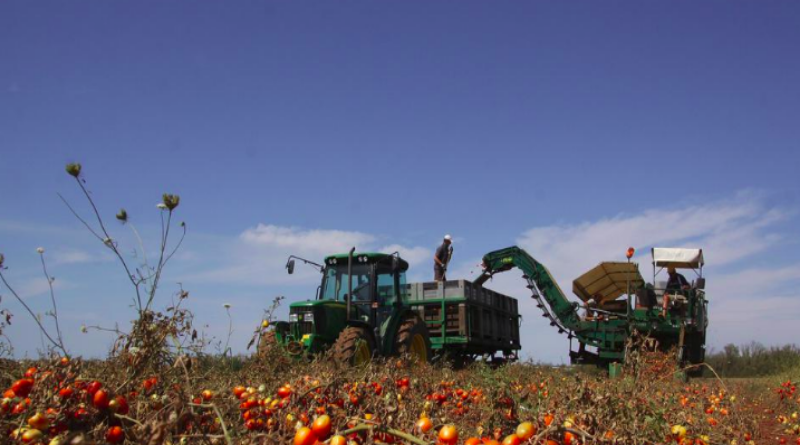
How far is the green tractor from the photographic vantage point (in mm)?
9406

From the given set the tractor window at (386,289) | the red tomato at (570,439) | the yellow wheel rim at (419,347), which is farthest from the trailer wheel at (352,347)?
the red tomato at (570,439)

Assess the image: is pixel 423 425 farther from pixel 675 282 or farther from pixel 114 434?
pixel 675 282

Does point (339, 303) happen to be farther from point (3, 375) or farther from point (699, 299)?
point (699, 299)

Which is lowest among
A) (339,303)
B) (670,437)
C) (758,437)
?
(758,437)

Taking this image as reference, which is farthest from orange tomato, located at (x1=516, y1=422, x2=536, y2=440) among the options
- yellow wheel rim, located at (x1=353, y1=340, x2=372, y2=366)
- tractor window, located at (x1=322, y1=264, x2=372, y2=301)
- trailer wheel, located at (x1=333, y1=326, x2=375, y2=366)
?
tractor window, located at (x1=322, y1=264, x2=372, y2=301)

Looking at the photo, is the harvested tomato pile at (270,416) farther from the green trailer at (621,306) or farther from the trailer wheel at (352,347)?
the green trailer at (621,306)

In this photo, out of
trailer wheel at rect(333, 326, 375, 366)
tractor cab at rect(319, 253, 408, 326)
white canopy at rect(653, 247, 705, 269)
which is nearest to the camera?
trailer wheel at rect(333, 326, 375, 366)

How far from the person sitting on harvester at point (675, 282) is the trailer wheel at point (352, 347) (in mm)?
8254

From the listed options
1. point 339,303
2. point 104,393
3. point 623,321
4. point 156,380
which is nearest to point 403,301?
point 339,303

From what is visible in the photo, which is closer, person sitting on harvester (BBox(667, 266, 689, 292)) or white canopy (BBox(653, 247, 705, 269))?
person sitting on harvester (BBox(667, 266, 689, 292))

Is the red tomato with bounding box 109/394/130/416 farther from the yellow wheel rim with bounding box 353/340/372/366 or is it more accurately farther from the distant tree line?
the distant tree line

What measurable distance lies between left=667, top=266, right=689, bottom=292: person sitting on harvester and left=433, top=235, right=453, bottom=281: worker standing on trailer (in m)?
4.99

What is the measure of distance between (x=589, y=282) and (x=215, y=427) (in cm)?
1437

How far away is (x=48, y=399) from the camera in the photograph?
197 cm
